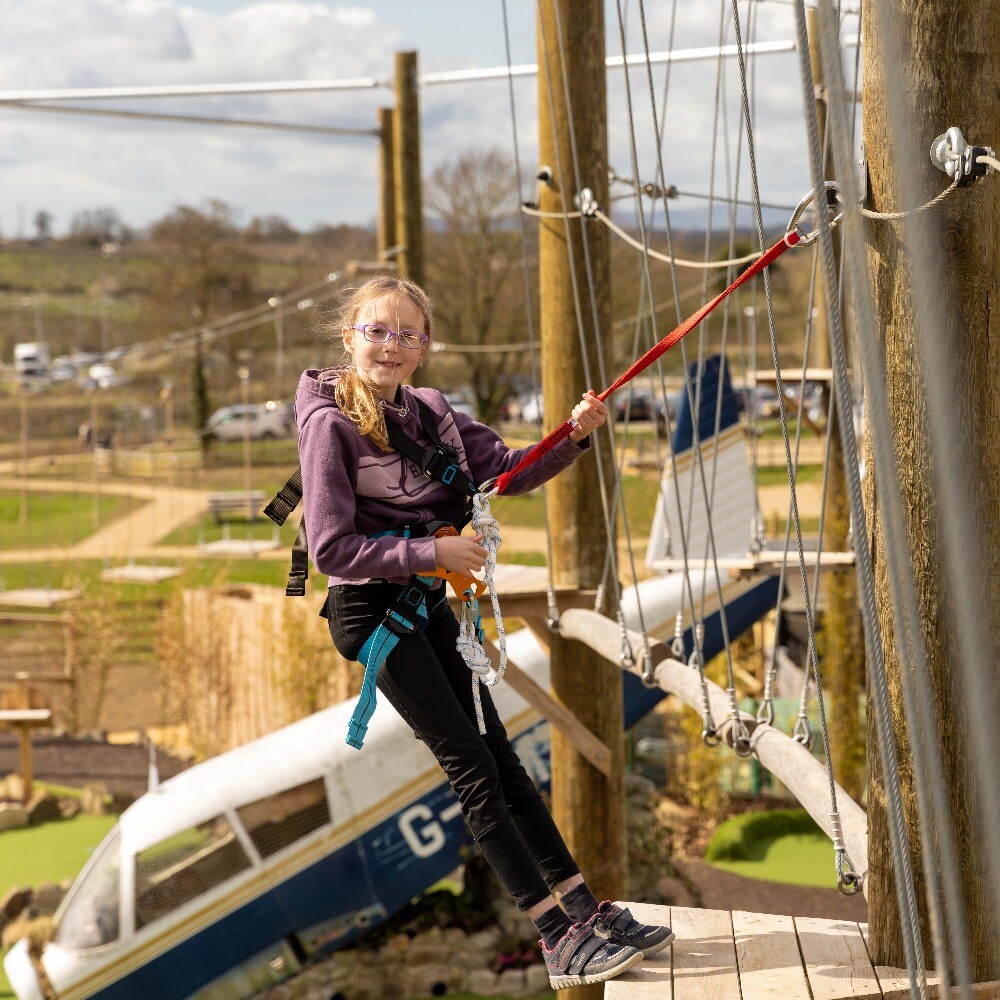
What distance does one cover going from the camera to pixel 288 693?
12914 mm

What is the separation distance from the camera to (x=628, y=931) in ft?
8.69

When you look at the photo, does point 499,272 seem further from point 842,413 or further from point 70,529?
point 842,413

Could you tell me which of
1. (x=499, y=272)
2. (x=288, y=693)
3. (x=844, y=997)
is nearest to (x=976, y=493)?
(x=844, y=997)

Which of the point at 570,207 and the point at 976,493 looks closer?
the point at 976,493

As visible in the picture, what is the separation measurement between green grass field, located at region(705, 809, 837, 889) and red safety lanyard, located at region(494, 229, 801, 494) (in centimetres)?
863

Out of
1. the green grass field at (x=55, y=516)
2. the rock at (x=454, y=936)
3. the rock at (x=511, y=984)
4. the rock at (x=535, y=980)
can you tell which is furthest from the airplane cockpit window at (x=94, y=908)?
the green grass field at (x=55, y=516)

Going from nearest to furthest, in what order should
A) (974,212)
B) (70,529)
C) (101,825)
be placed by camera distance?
(974,212)
(101,825)
(70,529)

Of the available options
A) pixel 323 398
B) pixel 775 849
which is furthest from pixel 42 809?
pixel 323 398

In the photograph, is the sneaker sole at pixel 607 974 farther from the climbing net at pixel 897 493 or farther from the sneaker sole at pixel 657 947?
the climbing net at pixel 897 493

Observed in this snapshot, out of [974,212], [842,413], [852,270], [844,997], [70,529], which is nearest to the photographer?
[852,270]

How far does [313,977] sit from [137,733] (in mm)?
8537

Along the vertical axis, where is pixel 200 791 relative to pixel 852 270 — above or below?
below

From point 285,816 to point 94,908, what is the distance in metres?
1.17

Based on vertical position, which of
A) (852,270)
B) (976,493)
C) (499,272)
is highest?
(499,272)
